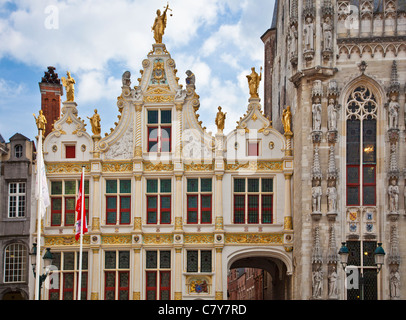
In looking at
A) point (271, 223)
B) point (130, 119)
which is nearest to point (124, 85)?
point (130, 119)

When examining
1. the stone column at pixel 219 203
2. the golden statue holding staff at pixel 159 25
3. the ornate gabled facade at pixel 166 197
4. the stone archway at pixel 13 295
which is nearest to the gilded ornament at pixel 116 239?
the ornate gabled facade at pixel 166 197

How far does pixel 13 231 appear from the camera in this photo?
3997cm

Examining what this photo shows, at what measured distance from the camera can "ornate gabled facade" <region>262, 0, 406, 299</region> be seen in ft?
118

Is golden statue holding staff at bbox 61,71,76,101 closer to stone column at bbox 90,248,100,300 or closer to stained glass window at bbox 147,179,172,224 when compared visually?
stained glass window at bbox 147,179,172,224

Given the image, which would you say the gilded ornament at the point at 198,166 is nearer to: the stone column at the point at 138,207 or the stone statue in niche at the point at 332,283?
→ the stone column at the point at 138,207

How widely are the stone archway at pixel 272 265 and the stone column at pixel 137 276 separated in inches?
169

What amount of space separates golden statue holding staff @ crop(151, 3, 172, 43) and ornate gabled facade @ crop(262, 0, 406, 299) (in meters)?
6.78

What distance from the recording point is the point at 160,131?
3997cm

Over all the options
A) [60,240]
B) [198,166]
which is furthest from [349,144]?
[60,240]

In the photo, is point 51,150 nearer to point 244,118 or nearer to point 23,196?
point 23,196

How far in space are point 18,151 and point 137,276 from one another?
8738 mm

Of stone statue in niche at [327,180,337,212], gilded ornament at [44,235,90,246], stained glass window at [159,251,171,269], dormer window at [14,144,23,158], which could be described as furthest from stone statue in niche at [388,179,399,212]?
dormer window at [14,144,23,158]

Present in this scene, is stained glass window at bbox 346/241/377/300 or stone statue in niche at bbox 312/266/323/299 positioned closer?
stone statue in niche at bbox 312/266/323/299

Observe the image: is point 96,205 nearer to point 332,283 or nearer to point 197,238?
point 197,238
